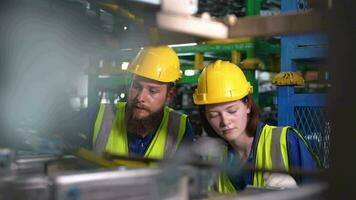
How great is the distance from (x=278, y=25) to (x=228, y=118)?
4.39 ft

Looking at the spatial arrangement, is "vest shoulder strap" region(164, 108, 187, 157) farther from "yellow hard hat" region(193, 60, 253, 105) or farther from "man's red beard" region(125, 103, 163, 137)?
"yellow hard hat" region(193, 60, 253, 105)

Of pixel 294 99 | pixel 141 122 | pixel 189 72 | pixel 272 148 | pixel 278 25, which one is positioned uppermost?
pixel 189 72

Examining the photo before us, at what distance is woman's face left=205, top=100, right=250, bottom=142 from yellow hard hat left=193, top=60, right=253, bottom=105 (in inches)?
1.2

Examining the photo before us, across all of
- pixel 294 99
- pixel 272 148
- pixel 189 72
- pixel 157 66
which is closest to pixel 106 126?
pixel 157 66

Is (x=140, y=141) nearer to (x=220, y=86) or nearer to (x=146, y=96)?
(x=146, y=96)

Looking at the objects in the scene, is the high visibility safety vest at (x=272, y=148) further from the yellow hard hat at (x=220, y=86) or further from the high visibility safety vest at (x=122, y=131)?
the high visibility safety vest at (x=122, y=131)

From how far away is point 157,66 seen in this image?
2.28 metres

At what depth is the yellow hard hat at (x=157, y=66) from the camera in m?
2.24

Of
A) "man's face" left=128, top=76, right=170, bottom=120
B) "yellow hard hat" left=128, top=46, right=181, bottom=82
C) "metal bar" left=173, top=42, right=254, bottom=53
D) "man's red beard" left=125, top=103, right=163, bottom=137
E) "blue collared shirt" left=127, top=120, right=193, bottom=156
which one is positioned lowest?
"blue collared shirt" left=127, top=120, right=193, bottom=156

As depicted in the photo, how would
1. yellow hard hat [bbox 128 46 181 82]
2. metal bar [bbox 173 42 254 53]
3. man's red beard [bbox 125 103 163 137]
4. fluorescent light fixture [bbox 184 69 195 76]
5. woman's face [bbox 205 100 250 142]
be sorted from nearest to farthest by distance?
woman's face [bbox 205 100 250 142], yellow hard hat [bbox 128 46 181 82], man's red beard [bbox 125 103 163 137], metal bar [bbox 173 42 254 53], fluorescent light fixture [bbox 184 69 195 76]

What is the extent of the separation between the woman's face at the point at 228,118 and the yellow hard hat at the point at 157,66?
32cm

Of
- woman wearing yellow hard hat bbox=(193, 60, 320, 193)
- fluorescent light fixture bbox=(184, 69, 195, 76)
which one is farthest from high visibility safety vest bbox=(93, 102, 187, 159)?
fluorescent light fixture bbox=(184, 69, 195, 76)

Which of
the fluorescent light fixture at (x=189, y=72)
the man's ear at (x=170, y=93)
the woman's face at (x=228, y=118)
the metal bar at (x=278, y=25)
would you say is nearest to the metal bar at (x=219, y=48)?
the fluorescent light fixture at (x=189, y=72)

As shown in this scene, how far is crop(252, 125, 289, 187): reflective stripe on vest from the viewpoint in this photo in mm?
1938
